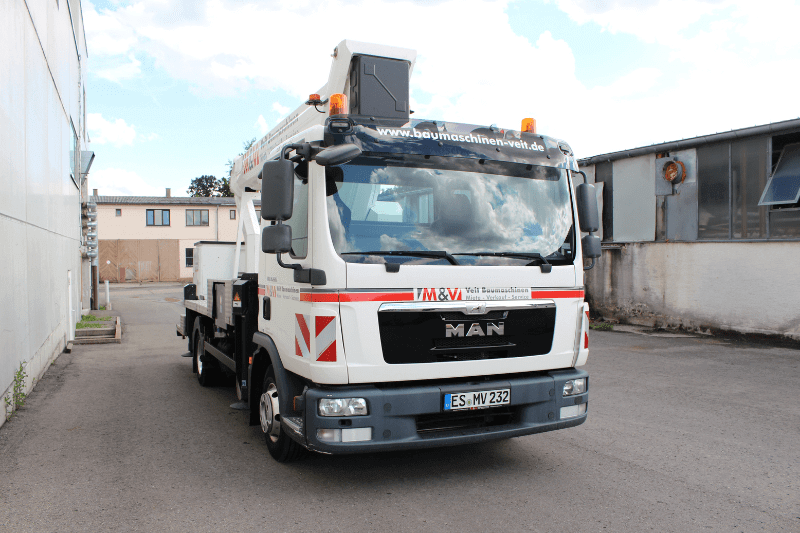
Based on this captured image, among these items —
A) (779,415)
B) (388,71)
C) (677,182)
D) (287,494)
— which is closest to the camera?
(287,494)

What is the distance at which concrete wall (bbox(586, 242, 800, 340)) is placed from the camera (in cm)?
1212

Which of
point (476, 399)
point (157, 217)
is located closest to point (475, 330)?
point (476, 399)

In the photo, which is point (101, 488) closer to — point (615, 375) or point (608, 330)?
point (615, 375)

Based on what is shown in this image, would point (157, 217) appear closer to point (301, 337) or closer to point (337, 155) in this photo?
point (301, 337)

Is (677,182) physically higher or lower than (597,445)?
higher

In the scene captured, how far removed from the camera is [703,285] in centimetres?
1351

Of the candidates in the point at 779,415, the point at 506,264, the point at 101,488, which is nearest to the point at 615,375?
the point at 779,415

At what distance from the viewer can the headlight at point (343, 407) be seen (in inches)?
163

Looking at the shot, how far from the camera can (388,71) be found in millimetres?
5539

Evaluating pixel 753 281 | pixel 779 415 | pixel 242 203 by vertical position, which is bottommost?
pixel 779 415

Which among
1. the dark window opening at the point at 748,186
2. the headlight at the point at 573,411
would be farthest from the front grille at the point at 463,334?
the dark window opening at the point at 748,186

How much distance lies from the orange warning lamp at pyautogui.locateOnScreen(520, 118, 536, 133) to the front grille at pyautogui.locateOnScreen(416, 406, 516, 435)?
233 centimetres

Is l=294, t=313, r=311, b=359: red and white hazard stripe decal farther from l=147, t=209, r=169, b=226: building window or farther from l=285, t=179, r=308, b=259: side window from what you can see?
l=147, t=209, r=169, b=226: building window

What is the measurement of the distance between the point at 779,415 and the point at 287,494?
215 inches
